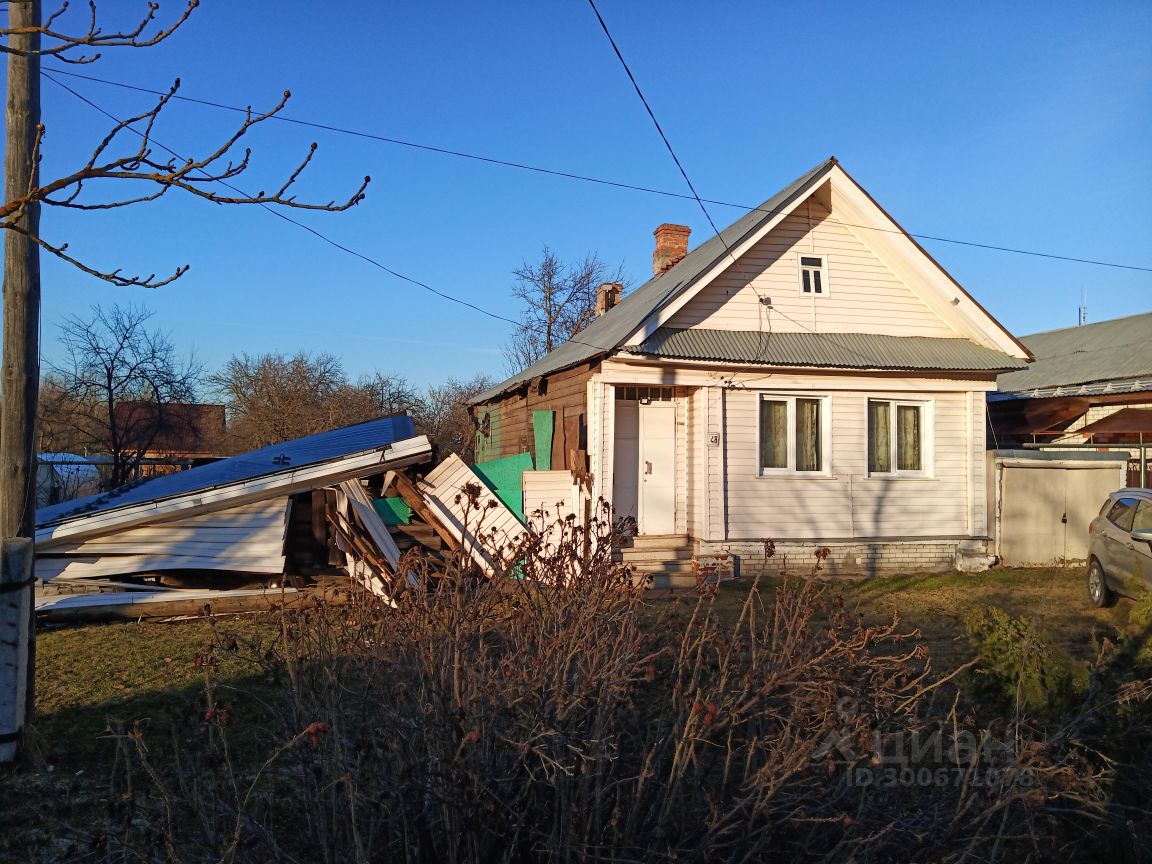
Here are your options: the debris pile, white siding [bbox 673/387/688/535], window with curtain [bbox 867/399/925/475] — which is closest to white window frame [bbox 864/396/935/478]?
window with curtain [bbox 867/399/925/475]

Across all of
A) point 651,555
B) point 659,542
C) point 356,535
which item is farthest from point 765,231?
point 356,535

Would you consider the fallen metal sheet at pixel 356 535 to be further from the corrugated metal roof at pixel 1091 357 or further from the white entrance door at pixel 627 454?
the corrugated metal roof at pixel 1091 357

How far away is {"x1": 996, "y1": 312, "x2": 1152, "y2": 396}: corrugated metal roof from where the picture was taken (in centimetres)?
2019

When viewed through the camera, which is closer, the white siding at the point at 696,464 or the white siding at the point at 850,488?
the white siding at the point at 696,464

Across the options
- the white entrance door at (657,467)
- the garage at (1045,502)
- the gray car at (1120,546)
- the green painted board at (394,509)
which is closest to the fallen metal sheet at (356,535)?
the green painted board at (394,509)

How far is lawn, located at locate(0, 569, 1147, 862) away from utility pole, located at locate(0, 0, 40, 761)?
538mm

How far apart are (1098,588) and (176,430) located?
2749cm

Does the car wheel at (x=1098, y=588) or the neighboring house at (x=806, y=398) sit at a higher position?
the neighboring house at (x=806, y=398)

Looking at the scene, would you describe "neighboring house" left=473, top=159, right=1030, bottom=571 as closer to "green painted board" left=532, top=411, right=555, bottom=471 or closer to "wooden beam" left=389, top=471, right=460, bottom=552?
"green painted board" left=532, top=411, right=555, bottom=471

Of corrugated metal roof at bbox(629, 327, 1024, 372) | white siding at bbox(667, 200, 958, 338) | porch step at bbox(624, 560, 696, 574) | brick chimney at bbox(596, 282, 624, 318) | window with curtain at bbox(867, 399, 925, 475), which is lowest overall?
porch step at bbox(624, 560, 696, 574)

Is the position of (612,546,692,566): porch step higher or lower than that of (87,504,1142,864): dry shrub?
lower

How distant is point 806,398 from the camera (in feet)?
43.2

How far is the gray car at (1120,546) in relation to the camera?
32.1ft

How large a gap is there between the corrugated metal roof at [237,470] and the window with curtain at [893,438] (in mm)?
7389
